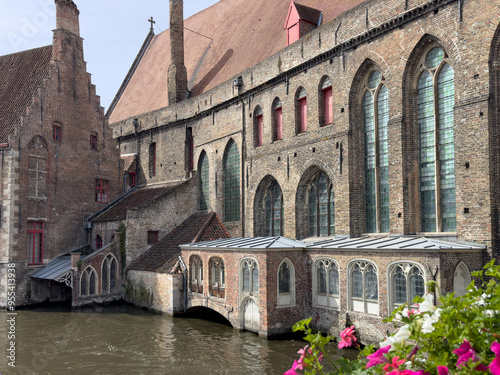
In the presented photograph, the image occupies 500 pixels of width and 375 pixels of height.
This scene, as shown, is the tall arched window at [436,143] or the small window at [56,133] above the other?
the small window at [56,133]

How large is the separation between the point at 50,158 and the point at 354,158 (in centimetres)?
1406

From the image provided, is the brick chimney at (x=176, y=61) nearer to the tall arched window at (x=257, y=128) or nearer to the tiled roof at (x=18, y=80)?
the tiled roof at (x=18, y=80)

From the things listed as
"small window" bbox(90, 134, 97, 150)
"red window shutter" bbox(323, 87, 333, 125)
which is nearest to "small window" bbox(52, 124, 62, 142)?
"small window" bbox(90, 134, 97, 150)

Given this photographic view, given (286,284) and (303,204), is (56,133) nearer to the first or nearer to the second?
(303,204)

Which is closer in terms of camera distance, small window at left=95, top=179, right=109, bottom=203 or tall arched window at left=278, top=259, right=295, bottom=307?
tall arched window at left=278, top=259, right=295, bottom=307

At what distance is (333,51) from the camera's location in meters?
14.7

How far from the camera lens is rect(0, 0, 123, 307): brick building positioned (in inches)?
753

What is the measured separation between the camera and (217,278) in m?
14.6

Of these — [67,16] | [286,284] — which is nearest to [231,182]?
[286,284]

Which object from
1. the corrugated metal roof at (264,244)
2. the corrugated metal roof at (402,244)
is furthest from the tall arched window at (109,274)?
the corrugated metal roof at (402,244)

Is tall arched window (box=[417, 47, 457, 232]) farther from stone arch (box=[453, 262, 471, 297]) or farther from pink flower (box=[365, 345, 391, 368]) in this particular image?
pink flower (box=[365, 345, 391, 368])

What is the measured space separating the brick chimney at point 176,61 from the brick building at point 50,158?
156 inches

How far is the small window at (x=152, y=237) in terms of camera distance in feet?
65.6

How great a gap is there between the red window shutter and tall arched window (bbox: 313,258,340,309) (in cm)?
513
